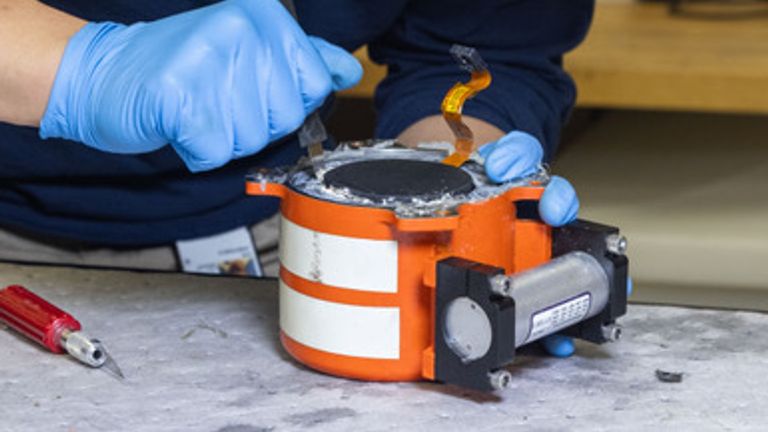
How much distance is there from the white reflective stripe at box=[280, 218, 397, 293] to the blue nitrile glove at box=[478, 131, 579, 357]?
0.10 metres

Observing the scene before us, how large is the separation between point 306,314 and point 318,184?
0.09 m

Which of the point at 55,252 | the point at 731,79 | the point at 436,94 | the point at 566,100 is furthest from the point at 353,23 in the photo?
the point at 731,79

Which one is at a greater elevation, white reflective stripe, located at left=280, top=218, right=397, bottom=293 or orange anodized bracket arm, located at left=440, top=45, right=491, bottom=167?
orange anodized bracket arm, located at left=440, top=45, right=491, bottom=167

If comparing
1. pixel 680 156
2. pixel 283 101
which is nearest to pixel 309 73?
pixel 283 101

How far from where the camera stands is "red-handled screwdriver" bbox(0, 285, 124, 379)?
83cm

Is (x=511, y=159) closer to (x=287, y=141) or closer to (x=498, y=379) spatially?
(x=498, y=379)

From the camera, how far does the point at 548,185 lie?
0.81m

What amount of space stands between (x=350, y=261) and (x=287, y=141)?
0.44 meters

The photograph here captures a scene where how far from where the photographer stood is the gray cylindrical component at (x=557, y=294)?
755 mm

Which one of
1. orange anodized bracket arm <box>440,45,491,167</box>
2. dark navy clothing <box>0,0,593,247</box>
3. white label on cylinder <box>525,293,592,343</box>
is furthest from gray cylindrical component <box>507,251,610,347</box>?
dark navy clothing <box>0,0,593,247</box>

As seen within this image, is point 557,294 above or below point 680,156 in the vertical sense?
above

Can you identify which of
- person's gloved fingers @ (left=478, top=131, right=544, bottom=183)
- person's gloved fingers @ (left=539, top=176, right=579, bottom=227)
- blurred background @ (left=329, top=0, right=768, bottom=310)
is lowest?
blurred background @ (left=329, top=0, right=768, bottom=310)

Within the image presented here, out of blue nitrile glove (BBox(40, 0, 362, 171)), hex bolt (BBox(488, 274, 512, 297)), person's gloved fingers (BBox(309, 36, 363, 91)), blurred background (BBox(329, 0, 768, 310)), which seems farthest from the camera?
blurred background (BBox(329, 0, 768, 310))

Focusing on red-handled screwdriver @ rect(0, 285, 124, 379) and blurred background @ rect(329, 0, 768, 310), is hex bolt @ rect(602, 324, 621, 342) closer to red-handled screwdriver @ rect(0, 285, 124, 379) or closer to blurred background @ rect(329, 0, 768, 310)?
red-handled screwdriver @ rect(0, 285, 124, 379)
